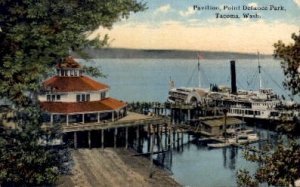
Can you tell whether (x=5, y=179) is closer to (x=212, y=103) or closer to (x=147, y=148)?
(x=147, y=148)

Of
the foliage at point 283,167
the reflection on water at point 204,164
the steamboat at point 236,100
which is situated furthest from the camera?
the steamboat at point 236,100

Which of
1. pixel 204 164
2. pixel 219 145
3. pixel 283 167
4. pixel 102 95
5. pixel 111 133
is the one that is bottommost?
pixel 204 164

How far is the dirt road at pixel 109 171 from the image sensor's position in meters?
14.7

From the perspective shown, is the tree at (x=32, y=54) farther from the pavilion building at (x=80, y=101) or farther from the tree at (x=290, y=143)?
the pavilion building at (x=80, y=101)

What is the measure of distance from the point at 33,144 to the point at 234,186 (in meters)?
11.2

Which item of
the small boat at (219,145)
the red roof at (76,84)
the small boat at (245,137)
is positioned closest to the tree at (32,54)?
the red roof at (76,84)

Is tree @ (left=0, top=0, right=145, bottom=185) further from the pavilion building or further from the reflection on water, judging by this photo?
the reflection on water

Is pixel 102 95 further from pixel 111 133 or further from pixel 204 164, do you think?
pixel 204 164

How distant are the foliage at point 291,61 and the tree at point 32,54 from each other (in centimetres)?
381

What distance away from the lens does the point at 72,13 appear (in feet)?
34.5

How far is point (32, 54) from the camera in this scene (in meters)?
9.91

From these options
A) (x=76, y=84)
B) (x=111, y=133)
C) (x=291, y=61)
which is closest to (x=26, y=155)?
(x=291, y=61)

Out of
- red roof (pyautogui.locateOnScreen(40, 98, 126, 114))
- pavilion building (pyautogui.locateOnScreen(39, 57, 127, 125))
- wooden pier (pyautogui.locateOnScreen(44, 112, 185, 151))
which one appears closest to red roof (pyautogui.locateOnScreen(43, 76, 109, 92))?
pavilion building (pyautogui.locateOnScreen(39, 57, 127, 125))

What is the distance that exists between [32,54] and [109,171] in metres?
7.09
